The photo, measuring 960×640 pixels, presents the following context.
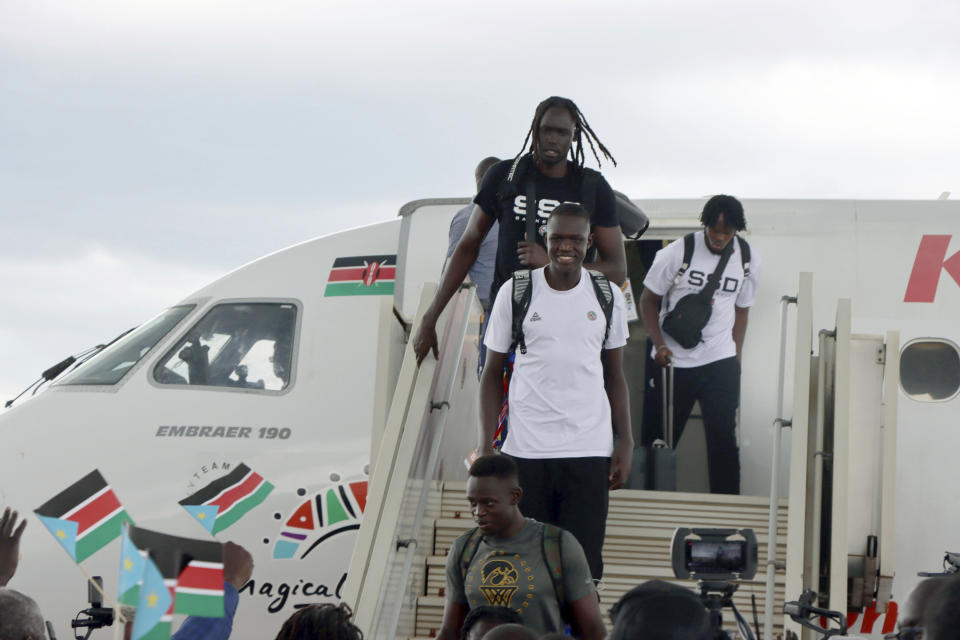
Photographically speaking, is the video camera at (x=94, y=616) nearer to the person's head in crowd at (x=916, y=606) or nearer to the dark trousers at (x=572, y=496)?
the dark trousers at (x=572, y=496)

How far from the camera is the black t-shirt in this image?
5.79 m

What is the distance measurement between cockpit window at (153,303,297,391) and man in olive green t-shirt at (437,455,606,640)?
3.53 metres

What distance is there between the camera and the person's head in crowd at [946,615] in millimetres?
2078

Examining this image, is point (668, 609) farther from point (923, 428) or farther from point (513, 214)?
point (923, 428)

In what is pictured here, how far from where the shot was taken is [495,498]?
4.74 metres

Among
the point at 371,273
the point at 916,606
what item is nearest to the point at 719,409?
the point at 371,273

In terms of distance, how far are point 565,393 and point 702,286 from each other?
2.28 m

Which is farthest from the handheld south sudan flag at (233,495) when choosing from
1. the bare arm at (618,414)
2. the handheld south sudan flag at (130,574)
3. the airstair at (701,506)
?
the handheld south sudan flag at (130,574)

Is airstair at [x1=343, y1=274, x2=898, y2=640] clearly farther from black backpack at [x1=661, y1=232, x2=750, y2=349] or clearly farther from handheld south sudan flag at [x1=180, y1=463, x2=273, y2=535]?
handheld south sudan flag at [x1=180, y1=463, x2=273, y2=535]

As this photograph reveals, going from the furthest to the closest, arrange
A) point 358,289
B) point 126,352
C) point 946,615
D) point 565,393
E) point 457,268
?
1. point 358,289
2. point 126,352
3. point 457,268
4. point 565,393
5. point 946,615

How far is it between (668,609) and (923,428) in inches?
226

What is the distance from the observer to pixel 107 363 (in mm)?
8234

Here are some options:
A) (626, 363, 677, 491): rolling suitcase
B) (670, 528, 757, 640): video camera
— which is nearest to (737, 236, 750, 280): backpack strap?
(626, 363, 677, 491): rolling suitcase

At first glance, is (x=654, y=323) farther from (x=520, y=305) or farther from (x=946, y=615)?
(x=946, y=615)
